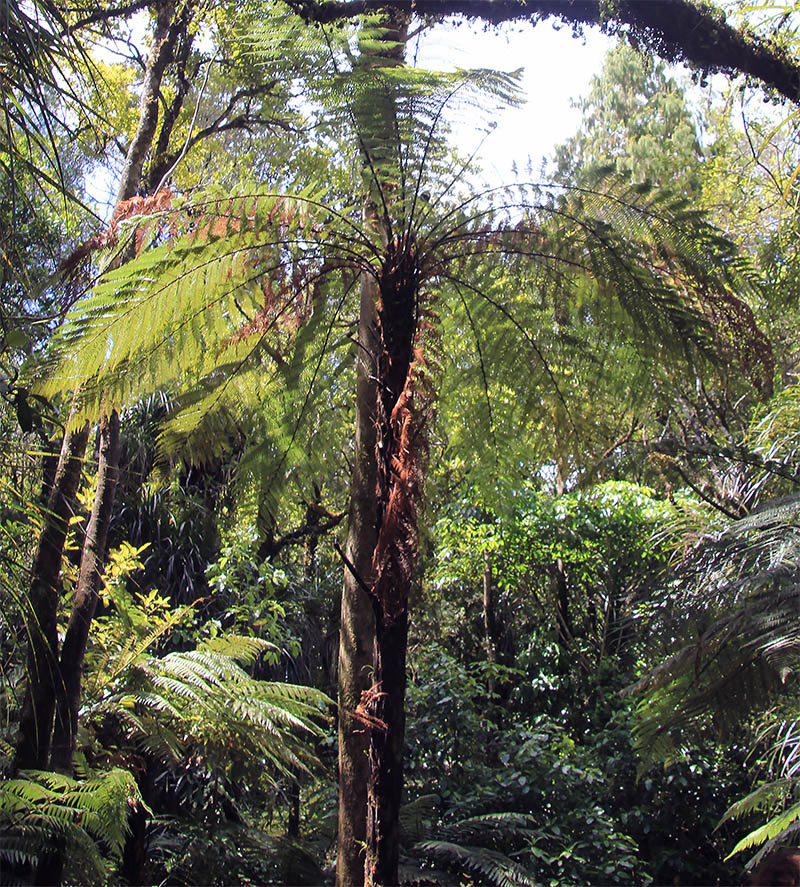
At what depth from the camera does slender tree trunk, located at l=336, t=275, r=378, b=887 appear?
289 centimetres

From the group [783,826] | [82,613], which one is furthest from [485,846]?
[82,613]

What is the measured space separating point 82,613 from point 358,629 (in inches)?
46.0

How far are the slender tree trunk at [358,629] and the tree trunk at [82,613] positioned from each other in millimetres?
1010

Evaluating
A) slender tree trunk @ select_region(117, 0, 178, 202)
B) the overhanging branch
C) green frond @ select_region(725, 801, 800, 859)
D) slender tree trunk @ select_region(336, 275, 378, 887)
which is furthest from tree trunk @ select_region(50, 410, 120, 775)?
green frond @ select_region(725, 801, 800, 859)

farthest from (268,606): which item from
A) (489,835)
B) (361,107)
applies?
(361,107)

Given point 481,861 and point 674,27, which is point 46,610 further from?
point 674,27

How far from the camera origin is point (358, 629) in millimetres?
3117

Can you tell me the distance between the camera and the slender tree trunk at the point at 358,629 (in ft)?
9.48

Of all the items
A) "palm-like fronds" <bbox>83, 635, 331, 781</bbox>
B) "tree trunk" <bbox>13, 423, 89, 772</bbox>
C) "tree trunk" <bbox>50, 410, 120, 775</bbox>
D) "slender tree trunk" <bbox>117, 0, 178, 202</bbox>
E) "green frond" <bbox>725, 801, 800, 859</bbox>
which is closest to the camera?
"tree trunk" <bbox>13, 423, 89, 772</bbox>

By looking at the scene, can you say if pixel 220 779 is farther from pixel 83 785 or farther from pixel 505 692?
pixel 505 692

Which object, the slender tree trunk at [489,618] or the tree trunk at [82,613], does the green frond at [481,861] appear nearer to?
the tree trunk at [82,613]

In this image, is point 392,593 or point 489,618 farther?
point 489,618

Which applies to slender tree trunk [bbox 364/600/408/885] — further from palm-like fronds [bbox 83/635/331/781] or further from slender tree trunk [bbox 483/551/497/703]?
slender tree trunk [bbox 483/551/497/703]

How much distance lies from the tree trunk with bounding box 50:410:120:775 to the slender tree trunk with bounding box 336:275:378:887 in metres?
1.01
